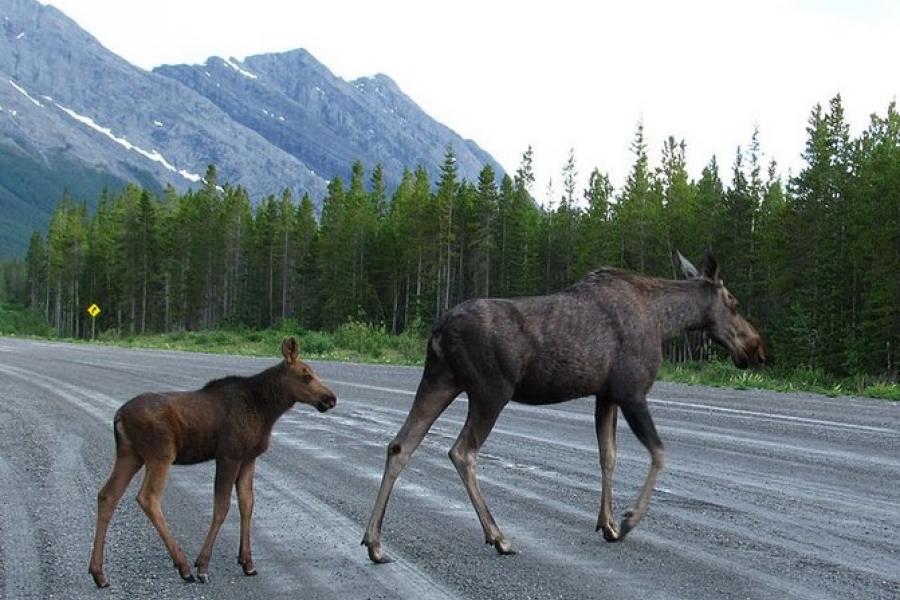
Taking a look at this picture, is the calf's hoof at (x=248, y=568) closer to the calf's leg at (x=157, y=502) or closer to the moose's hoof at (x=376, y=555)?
the calf's leg at (x=157, y=502)

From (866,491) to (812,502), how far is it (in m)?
0.89

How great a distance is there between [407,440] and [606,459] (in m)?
1.43

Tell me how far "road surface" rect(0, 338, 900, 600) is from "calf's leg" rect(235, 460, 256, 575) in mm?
112

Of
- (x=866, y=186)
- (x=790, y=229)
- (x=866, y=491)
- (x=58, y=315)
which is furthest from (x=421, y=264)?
(x=866, y=491)

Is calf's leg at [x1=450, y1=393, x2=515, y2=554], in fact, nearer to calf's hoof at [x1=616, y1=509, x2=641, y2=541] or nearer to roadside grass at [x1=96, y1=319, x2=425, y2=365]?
calf's hoof at [x1=616, y1=509, x2=641, y2=541]

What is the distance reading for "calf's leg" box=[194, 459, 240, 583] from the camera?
559 cm

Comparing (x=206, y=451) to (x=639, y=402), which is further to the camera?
(x=639, y=402)

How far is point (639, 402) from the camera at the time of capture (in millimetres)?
6426

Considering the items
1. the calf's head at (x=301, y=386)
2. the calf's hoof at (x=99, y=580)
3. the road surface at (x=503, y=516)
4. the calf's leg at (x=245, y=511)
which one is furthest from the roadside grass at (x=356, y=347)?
the calf's hoof at (x=99, y=580)

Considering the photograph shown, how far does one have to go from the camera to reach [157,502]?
5.49 metres

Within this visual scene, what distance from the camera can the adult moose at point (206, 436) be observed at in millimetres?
5500

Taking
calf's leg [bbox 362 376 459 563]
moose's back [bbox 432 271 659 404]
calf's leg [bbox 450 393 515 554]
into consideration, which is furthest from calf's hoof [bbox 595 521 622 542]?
calf's leg [bbox 362 376 459 563]

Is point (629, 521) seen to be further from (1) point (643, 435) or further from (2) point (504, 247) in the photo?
(2) point (504, 247)

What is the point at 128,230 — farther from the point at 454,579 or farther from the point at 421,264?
the point at 454,579
